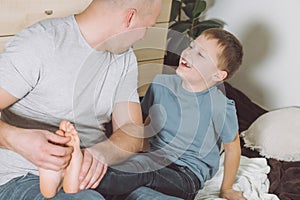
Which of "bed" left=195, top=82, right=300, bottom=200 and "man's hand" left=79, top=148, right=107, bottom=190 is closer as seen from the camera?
"man's hand" left=79, top=148, right=107, bottom=190

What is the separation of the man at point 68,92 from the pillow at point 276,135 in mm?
675

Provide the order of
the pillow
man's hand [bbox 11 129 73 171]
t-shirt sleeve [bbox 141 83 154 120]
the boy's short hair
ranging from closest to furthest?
man's hand [bbox 11 129 73 171], the boy's short hair, t-shirt sleeve [bbox 141 83 154 120], the pillow

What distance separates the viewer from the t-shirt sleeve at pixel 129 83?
146cm

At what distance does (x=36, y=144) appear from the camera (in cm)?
120

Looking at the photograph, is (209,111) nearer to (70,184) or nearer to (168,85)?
(168,85)

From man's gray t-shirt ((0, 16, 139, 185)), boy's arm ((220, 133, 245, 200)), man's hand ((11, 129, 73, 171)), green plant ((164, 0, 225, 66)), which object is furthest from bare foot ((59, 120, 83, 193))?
green plant ((164, 0, 225, 66))

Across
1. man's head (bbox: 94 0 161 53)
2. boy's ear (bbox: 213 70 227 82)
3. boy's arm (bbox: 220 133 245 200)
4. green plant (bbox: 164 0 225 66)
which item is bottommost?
boy's arm (bbox: 220 133 245 200)

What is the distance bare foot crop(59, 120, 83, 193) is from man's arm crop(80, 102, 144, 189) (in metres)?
0.06

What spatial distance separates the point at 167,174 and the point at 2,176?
443 millimetres

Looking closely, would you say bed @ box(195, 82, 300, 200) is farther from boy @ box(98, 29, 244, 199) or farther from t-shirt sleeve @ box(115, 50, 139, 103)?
t-shirt sleeve @ box(115, 50, 139, 103)

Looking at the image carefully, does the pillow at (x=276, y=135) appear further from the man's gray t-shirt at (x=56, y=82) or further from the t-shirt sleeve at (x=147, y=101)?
the man's gray t-shirt at (x=56, y=82)

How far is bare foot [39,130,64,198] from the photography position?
1205mm

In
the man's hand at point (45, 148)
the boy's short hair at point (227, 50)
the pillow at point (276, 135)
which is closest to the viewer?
the man's hand at point (45, 148)

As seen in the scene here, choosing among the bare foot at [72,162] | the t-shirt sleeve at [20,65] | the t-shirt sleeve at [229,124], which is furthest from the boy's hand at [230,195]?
the t-shirt sleeve at [20,65]
